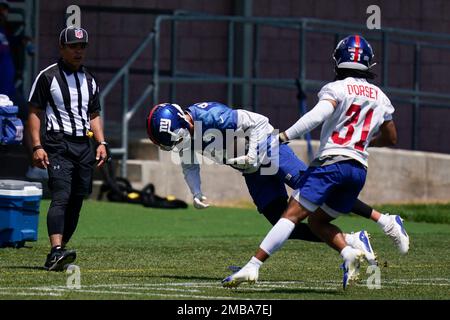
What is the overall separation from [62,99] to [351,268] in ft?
10.4

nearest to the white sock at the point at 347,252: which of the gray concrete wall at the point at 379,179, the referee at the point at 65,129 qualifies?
the referee at the point at 65,129

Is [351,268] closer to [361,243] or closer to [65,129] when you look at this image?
[361,243]

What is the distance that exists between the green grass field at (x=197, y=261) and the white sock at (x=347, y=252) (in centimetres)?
24

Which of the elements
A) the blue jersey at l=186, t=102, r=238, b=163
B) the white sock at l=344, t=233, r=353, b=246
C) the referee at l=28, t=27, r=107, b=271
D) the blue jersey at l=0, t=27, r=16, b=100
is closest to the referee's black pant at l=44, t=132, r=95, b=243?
the referee at l=28, t=27, r=107, b=271

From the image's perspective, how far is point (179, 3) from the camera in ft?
73.7

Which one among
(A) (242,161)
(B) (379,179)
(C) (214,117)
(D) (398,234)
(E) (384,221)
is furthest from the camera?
(B) (379,179)

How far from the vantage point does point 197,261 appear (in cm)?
1273

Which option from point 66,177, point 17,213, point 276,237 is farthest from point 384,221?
point 17,213

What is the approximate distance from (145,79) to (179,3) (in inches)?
57.4

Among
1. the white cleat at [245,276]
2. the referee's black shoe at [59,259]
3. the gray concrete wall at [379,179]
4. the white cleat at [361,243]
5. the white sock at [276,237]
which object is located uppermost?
the white sock at [276,237]

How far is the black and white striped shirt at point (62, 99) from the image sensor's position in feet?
39.1

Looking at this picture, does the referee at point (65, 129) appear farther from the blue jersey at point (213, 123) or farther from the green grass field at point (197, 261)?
the blue jersey at point (213, 123)

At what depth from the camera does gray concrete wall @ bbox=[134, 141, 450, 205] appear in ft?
65.4
